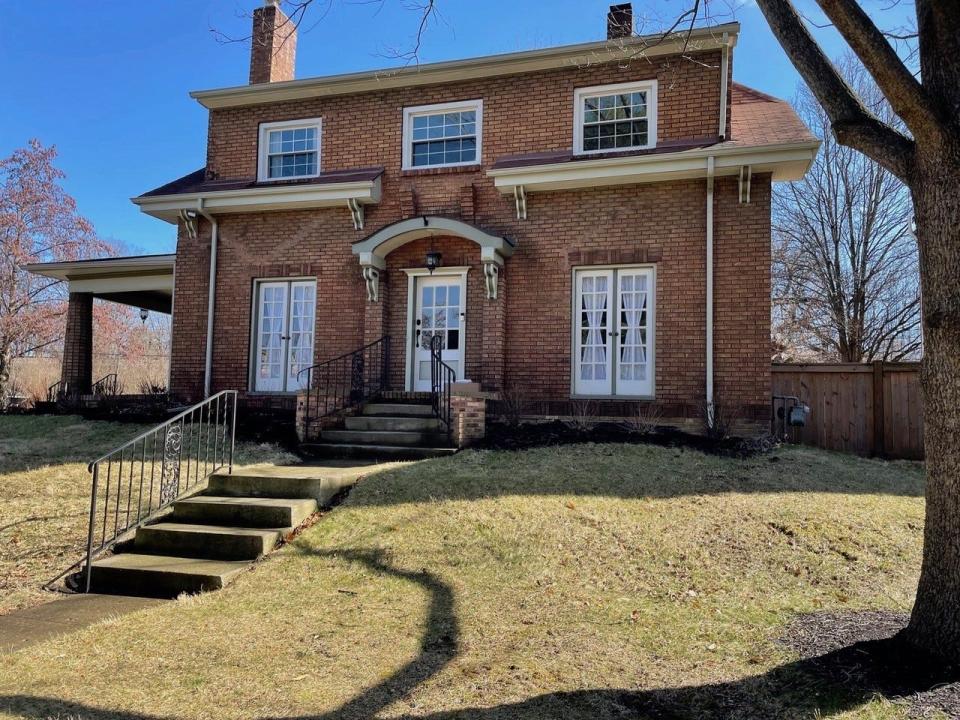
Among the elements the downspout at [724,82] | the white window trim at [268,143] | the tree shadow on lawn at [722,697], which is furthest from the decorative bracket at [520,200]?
the tree shadow on lawn at [722,697]

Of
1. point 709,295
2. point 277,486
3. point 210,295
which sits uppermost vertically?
point 210,295

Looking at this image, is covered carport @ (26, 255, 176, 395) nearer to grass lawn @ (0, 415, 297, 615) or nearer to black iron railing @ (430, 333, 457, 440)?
grass lawn @ (0, 415, 297, 615)

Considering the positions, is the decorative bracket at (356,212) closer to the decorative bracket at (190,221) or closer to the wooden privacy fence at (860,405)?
the decorative bracket at (190,221)

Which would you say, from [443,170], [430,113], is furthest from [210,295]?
Result: [430,113]

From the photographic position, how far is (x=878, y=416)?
10906mm

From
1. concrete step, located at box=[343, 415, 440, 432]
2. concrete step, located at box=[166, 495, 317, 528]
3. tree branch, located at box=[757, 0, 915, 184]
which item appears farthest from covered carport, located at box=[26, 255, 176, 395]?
tree branch, located at box=[757, 0, 915, 184]

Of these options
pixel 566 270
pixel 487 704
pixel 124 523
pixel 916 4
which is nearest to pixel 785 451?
pixel 566 270

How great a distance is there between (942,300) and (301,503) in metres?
5.27

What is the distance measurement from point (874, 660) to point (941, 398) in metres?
1.45

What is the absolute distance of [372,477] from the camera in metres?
7.25

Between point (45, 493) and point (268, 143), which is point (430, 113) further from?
point (45, 493)

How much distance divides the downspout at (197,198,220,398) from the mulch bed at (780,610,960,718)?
10.7 meters

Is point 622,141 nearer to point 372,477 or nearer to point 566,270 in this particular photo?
point 566,270

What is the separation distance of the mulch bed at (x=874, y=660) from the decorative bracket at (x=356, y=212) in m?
9.36
